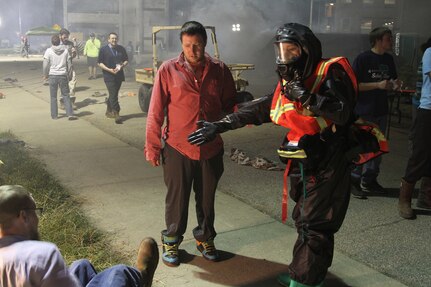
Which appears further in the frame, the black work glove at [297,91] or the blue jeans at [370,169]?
the blue jeans at [370,169]

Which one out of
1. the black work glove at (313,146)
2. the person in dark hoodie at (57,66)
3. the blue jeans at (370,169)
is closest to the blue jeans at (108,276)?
the black work glove at (313,146)

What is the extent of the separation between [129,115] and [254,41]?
1568cm

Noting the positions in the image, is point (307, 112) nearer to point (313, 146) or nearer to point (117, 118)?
point (313, 146)

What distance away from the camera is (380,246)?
405 centimetres

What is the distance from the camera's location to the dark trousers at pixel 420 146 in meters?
4.39

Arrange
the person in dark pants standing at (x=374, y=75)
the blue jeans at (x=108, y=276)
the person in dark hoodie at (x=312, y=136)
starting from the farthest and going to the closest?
1. the person in dark pants standing at (x=374, y=75)
2. the person in dark hoodie at (x=312, y=136)
3. the blue jeans at (x=108, y=276)

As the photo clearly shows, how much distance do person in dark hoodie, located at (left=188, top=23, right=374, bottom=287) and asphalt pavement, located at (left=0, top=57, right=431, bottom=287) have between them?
2.46 feet

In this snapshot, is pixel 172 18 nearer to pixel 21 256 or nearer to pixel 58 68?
pixel 58 68

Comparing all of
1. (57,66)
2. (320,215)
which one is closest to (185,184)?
(320,215)

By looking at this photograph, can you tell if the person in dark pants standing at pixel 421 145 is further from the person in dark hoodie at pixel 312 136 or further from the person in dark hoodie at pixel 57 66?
the person in dark hoodie at pixel 57 66

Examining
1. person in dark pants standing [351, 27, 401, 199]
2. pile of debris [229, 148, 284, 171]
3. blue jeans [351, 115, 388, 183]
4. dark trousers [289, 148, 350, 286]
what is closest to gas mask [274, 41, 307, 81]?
dark trousers [289, 148, 350, 286]

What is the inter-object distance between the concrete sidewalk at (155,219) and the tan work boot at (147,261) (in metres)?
0.47

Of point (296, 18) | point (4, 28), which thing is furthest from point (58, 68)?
point (4, 28)

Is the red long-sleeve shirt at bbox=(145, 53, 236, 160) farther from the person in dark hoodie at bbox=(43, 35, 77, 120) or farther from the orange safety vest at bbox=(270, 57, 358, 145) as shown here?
the person in dark hoodie at bbox=(43, 35, 77, 120)
